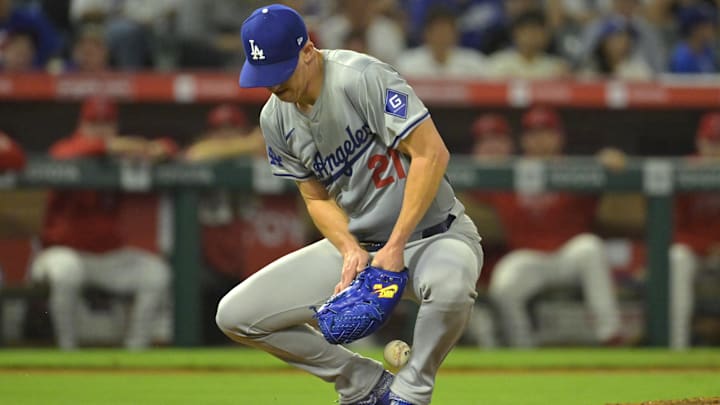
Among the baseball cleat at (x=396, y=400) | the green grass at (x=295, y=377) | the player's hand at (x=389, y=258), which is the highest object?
the player's hand at (x=389, y=258)

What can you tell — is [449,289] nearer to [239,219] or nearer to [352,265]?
[352,265]

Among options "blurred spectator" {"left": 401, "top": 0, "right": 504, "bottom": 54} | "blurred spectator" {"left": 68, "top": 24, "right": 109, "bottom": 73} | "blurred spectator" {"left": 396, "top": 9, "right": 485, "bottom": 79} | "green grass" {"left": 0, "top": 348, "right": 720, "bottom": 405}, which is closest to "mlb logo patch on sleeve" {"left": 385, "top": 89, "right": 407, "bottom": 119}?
"green grass" {"left": 0, "top": 348, "right": 720, "bottom": 405}

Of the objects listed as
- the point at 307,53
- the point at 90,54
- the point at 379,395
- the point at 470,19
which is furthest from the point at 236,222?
the point at 307,53

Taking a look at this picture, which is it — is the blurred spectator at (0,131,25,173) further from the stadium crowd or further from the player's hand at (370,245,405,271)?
the player's hand at (370,245,405,271)

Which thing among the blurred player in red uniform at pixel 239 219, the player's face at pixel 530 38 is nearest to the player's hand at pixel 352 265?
the blurred player in red uniform at pixel 239 219

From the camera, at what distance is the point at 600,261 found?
789cm

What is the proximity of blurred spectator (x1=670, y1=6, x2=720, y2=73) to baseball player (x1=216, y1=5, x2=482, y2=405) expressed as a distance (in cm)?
588

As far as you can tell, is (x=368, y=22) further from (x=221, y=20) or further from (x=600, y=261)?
(x=600, y=261)

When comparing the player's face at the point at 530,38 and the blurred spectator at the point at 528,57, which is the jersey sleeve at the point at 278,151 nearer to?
the blurred spectator at the point at 528,57

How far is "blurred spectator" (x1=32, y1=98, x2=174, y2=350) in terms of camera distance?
7.75m

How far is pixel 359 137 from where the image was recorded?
439cm

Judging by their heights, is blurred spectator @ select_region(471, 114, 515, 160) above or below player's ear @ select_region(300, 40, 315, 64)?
below

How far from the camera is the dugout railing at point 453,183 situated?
26.0 feet

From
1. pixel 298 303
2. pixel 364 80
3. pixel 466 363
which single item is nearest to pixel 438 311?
pixel 298 303
